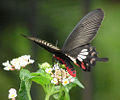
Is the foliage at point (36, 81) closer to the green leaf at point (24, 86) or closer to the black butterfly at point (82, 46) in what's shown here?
the green leaf at point (24, 86)

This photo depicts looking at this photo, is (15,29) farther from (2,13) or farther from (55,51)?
(55,51)

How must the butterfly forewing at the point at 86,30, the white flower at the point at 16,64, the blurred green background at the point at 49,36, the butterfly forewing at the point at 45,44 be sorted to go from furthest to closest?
the blurred green background at the point at 49,36, the butterfly forewing at the point at 86,30, the white flower at the point at 16,64, the butterfly forewing at the point at 45,44

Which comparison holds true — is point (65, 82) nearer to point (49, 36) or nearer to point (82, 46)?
point (82, 46)

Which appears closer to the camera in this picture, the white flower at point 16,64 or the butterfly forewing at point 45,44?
the butterfly forewing at point 45,44

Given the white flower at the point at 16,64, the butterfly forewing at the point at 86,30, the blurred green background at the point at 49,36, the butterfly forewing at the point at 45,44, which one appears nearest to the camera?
the butterfly forewing at the point at 45,44

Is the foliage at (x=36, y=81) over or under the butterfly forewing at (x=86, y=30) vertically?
under

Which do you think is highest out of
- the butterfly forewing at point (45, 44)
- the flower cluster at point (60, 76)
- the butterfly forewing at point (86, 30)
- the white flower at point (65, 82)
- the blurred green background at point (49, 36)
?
the blurred green background at point (49, 36)

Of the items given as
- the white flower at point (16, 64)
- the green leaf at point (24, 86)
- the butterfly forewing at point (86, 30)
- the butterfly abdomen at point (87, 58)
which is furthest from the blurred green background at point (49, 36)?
the green leaf at point (24, 86)

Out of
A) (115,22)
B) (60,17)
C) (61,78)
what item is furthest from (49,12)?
(61,78)
